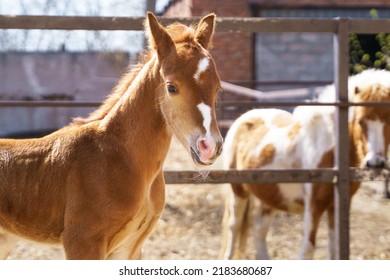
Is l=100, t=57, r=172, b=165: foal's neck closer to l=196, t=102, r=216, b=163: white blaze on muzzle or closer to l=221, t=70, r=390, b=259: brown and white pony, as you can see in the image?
l=196, t=102, r=216, b=163: white blaze on muzzle

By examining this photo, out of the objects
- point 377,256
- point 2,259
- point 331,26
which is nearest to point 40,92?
point 377,256

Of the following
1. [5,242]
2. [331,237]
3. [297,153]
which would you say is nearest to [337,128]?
[331,237]

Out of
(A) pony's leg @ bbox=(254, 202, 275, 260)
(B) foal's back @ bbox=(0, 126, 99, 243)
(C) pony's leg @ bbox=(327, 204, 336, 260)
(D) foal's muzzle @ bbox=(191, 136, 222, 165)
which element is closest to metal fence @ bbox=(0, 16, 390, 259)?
(C) pony's leg @ bbox=(327, 204, 336, 260)

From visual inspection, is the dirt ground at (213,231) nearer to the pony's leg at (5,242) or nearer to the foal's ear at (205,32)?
the pony's leg at (5,242)

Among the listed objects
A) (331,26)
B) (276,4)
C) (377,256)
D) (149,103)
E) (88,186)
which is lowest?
(377,256)

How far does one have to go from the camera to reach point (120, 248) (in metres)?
3.89

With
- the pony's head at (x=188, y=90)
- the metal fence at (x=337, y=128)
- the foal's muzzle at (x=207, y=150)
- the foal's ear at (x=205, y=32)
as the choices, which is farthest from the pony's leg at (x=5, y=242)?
the metal fence at (x=337, y=128)

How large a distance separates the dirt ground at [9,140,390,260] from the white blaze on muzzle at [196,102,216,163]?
9.57 ft

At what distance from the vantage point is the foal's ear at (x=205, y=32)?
3.99m

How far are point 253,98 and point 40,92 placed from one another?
3.91 meters

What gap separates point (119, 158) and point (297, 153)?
3.21 meters

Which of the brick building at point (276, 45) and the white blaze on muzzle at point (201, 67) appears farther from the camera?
the brick building at point (276, 45)
